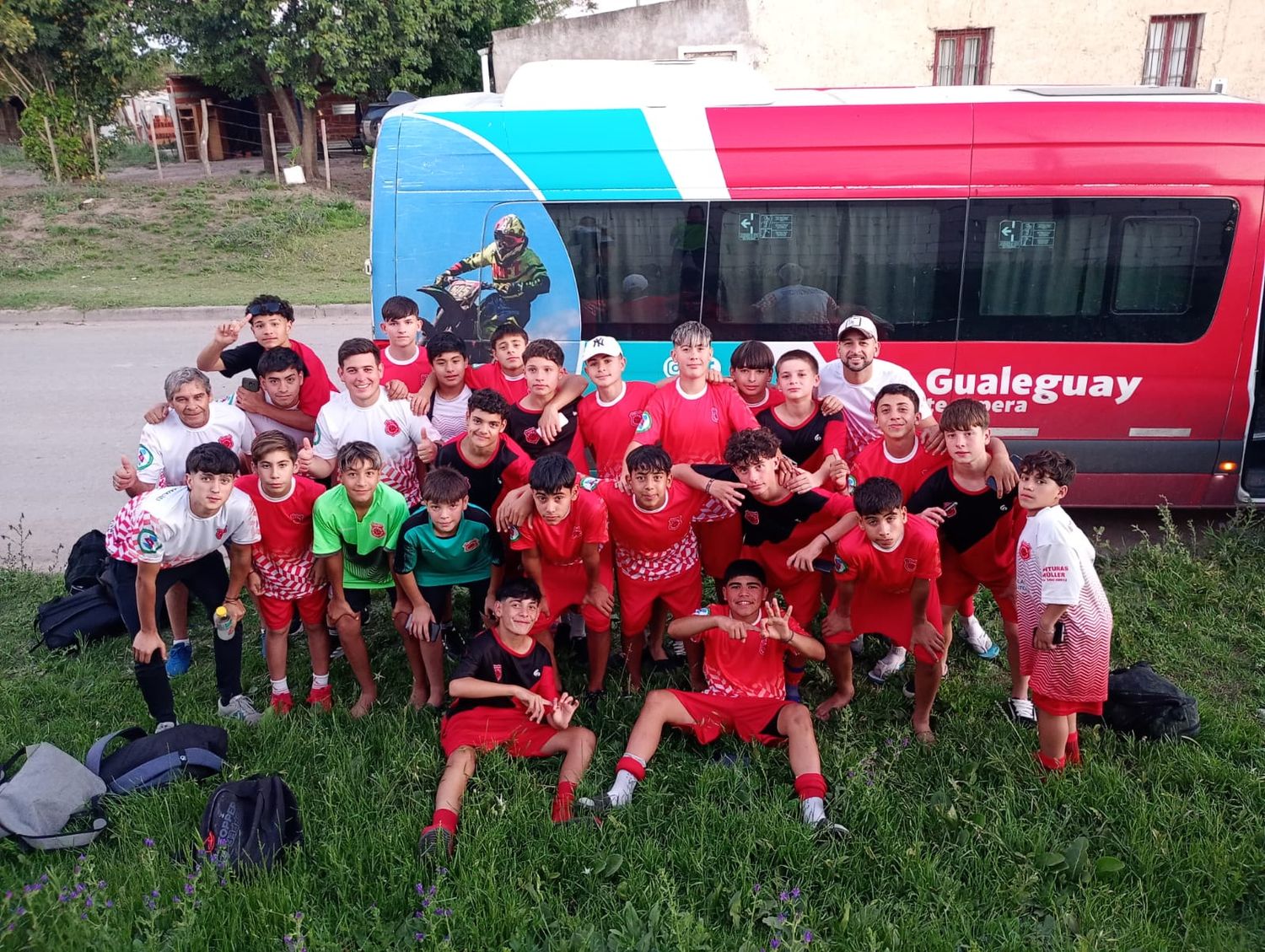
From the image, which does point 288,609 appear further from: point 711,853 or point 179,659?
point 711,853

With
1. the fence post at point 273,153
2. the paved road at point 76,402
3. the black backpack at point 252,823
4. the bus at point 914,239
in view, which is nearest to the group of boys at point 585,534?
the black backpack at point 252,823

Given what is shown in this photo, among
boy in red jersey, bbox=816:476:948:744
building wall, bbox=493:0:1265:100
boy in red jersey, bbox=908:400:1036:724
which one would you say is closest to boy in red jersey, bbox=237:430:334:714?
boy in red jersey, bbox=816:476:948:744

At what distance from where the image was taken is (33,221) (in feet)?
59.1

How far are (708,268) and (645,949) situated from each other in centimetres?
438

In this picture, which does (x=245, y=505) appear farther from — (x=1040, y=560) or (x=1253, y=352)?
(x=1253, y=352)

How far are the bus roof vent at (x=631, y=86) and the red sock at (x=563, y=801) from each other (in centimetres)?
435

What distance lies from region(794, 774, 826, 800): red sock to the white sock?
2 centimetres

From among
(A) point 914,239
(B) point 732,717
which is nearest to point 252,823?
(B) point 732,717

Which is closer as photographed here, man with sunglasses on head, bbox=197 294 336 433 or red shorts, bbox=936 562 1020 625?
red shorts, bbox=936 562 1020 625

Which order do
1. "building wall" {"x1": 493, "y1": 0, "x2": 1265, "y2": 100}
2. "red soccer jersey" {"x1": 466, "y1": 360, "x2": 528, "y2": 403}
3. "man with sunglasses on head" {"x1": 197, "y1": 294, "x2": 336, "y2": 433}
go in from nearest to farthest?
"man with sunglasses on head" {"x1": 197, "y1": 294, "x2": 336, "y2": 433} → "red soccer jersey" {"x1": 466, "y1": 360, "x2": 528, "y2": 403} → "building wall" {"x1": 493, "y1": 0, "x2": 1265, "y2": 100}

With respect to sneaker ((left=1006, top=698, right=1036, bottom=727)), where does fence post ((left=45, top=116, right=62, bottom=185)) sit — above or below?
above

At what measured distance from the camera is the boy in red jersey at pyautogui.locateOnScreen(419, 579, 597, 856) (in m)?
3.98

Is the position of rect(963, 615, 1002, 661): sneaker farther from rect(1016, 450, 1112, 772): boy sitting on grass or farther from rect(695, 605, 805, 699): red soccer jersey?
rect(695, 605, 805, 699): red soccer jersey

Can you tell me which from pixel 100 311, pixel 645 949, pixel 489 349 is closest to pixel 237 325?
pixel 489 349
